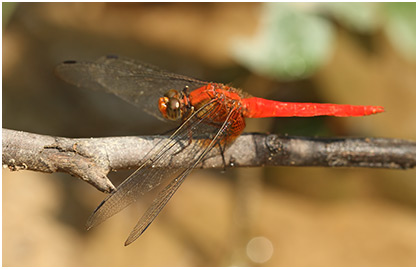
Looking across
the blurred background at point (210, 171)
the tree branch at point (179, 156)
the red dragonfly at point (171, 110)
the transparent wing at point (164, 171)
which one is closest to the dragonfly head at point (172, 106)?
the red dragonfly at point (171, 110)

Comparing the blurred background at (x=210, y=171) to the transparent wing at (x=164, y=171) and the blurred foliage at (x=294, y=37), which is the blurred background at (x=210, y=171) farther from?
the transparent wing at (x=164, y=171)

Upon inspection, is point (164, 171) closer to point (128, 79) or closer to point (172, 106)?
point (172, 106)

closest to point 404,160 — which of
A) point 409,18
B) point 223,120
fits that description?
point 223,120

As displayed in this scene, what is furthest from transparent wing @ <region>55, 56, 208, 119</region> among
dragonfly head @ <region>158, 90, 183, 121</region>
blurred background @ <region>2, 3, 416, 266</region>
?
blurred background @ <region>2, 3, 416, 266</region>

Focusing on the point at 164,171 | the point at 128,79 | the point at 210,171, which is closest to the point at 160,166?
the point at 164,171

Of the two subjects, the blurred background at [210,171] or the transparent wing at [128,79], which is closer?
the transparent wing at [128,79]

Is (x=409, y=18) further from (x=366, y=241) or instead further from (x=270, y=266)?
(x=270, y=266)

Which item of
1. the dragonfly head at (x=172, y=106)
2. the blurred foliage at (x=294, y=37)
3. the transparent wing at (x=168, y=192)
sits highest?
the blurred foliage at (x=294, y=37)
